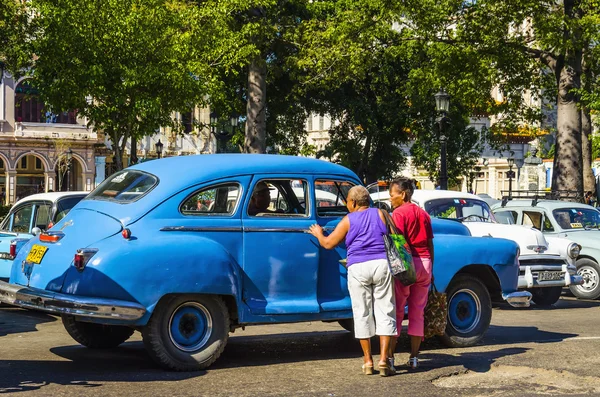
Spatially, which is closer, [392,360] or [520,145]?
[392,360]

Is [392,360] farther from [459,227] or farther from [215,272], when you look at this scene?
[459,227]

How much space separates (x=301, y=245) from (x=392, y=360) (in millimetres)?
1451

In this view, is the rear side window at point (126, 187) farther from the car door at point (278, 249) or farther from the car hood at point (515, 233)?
the car hood at point (515, 233)

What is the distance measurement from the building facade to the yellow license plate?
5301cm

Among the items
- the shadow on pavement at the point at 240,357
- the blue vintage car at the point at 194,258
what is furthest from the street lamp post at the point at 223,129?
the blue vintage car at the point at 194,258

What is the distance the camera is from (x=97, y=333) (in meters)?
10.1

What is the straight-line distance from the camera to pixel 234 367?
30.2 feet

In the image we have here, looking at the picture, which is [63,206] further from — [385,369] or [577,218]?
[577,218]

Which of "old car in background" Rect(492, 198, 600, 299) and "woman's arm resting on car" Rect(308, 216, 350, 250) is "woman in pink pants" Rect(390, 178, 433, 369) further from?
"old car in background" Rect(492, 198, 600, 299)

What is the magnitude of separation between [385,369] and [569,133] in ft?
66.3

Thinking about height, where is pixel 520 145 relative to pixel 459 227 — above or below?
above

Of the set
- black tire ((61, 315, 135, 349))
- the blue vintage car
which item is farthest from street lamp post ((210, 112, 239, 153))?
the blue vintage car

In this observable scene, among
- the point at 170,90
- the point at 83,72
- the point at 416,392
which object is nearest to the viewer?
the point at 416,392

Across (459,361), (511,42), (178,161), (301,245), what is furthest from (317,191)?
(511,42)
